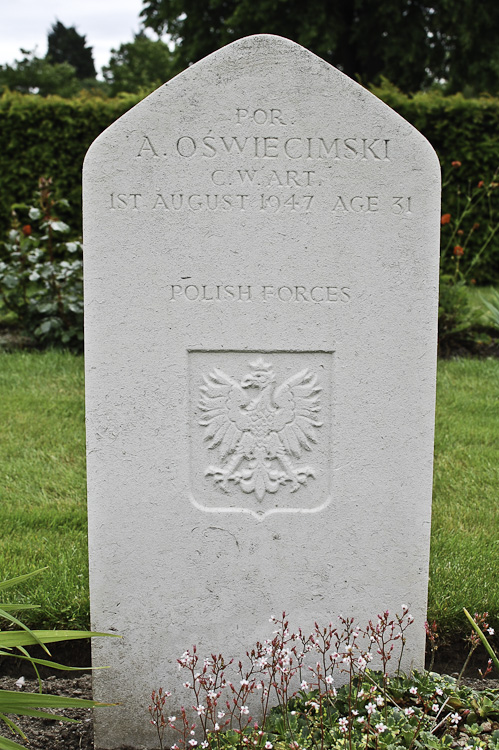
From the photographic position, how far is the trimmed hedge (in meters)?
9.34

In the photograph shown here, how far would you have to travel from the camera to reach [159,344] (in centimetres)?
217

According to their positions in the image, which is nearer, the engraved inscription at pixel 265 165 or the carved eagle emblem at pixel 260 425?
the engraved inscription at pixel 265 165

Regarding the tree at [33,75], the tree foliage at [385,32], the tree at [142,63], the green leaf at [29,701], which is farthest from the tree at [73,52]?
the green leaf at [29,701]

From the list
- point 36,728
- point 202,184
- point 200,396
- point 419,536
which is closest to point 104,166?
point 202,184

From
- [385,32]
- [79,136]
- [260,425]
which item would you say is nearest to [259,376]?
[260,425]

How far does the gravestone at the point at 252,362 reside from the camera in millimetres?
2086

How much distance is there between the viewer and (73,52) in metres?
48.4

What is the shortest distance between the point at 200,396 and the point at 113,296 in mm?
424

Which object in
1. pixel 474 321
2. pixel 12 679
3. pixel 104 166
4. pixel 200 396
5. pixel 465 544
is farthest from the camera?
pixel 474 321

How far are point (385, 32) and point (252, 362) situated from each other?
1578 centimetres

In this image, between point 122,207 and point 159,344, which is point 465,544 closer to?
point 159,344

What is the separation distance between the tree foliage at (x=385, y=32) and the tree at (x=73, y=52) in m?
35.7

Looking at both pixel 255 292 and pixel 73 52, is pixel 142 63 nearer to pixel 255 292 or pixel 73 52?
pixel 73 52

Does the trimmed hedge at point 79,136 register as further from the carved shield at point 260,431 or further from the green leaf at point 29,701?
the green leaf at point 29,701
